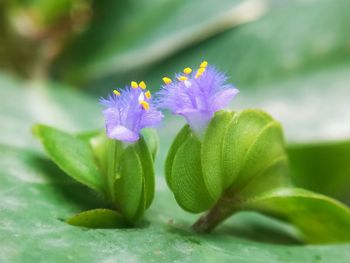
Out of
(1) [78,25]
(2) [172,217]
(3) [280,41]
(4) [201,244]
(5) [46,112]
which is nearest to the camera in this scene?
(4) [201,244]

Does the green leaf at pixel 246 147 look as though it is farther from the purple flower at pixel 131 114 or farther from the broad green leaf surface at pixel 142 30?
the broad green leaf surface at pixel 142 30

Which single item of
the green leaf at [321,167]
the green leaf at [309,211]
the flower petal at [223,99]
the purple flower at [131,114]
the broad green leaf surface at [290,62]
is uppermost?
the broad green leaf surface at [290,62]

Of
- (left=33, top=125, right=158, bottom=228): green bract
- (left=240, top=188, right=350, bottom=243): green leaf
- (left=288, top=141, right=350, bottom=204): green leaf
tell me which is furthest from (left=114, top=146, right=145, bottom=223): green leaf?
(left=288, top=141, right=350, bottom=204): green leaf

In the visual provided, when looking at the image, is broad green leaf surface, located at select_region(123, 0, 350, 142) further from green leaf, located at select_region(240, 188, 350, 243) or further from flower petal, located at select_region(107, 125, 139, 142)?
flower petal, located at select_region(107, 125, 139, 142)

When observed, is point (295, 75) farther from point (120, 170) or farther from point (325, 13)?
point (120, 170)

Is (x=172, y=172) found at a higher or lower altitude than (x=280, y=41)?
lower

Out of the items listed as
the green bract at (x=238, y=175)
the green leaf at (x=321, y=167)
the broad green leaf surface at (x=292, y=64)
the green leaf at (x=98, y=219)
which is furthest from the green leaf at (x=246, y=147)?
the green leaf at (x=321, y=167)

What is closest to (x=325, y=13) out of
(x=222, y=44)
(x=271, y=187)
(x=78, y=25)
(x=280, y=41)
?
(x=280, y=41)

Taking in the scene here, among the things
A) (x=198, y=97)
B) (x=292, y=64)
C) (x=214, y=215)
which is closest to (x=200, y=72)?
(x=198, y=97)
